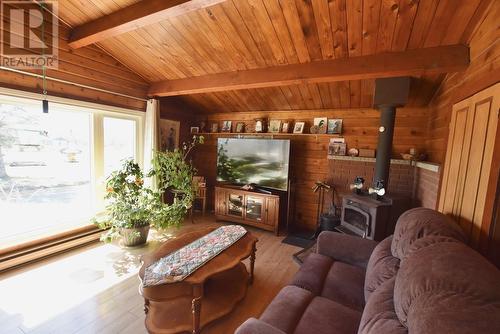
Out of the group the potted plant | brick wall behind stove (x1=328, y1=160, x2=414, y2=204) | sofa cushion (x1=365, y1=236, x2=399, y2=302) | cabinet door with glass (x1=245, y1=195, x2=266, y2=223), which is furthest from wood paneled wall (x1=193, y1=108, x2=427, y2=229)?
sofa cushion (x1=365, y1=236, x2=399, y2=302)

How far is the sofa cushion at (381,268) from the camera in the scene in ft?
4.42

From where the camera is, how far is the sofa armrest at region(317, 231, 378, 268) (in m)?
1.90

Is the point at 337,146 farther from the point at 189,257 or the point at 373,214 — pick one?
the point at 189,257

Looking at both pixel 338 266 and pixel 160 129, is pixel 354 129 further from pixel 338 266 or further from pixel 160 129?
pixel 160 129

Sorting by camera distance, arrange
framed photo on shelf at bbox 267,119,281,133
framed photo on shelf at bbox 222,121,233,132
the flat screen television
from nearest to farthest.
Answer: the flat screen television
framed photo on shelf at bbox 267,119,281,133
framed photo on shelf at bbox 222,121,233,132

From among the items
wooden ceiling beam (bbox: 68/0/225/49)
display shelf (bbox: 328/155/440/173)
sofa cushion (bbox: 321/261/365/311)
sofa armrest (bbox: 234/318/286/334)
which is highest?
wooden ceiling beam (bbox: 68/0/225/49)

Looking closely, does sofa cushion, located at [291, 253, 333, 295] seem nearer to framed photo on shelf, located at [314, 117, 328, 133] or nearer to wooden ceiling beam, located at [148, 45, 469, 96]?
wooden ceiling beam, located at [148, 45, 469, 96]

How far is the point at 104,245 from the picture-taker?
2.99 meters

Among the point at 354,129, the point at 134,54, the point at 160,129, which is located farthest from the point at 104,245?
the point at 354,129

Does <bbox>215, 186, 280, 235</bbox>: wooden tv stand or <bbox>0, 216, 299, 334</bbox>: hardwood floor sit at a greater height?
<bbox>215, 186, 280, 235</bbox>: wooden tv stand

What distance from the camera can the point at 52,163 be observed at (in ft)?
9.07

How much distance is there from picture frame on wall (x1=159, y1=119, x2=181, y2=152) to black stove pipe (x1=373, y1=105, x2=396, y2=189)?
3.39 metres

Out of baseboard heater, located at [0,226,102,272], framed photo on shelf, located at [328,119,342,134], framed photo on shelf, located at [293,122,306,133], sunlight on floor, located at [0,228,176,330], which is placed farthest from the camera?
framed photo on shelf, located at [293,122,306,133]

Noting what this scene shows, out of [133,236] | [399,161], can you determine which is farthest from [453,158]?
[133,236]
